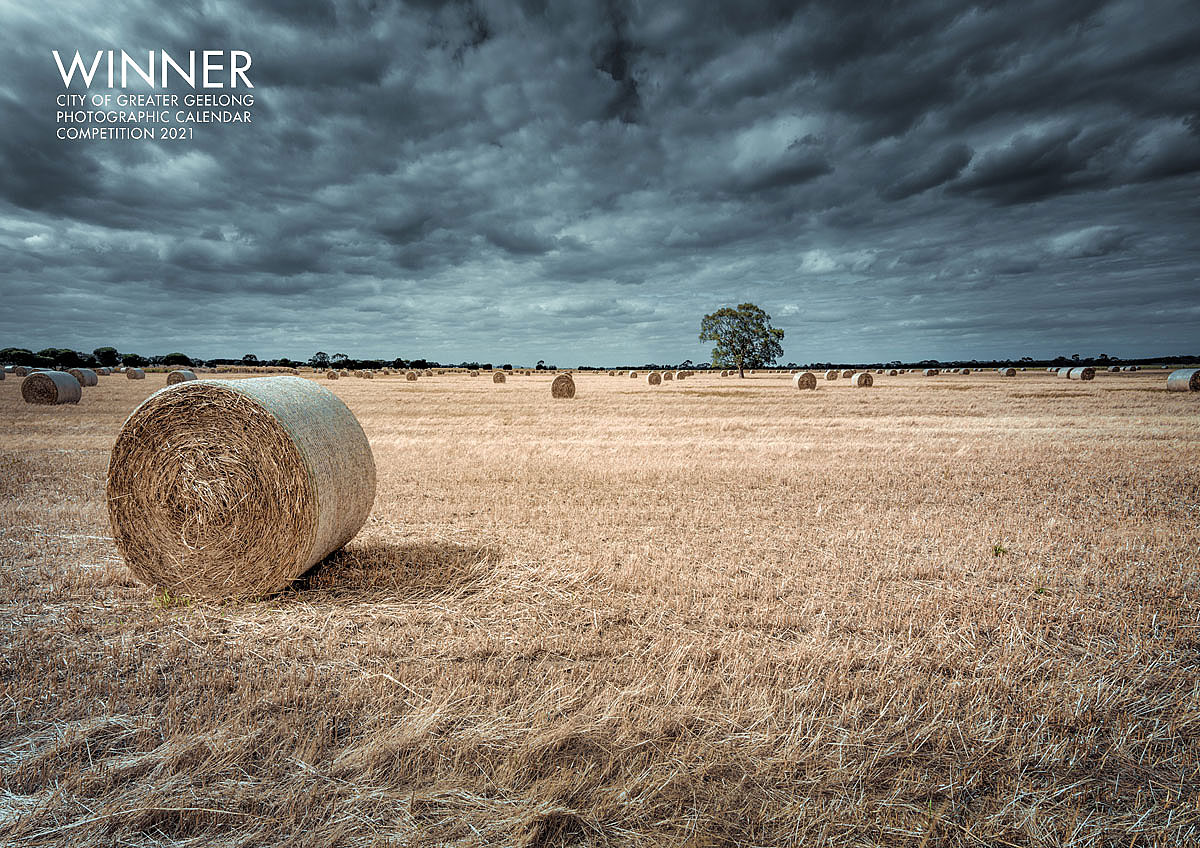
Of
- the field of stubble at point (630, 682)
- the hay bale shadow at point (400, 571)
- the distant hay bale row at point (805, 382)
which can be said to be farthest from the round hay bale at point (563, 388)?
the hay bale shadow at point (400, 571)

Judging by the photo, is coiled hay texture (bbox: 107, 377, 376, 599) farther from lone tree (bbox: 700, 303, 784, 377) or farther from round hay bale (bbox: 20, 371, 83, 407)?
lone tree (bbox: 700, 303, 784, 377)

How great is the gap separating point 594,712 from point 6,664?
4.27 meters

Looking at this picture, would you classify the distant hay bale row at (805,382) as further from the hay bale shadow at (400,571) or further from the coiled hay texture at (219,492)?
the coiled hay texture at (219,492)

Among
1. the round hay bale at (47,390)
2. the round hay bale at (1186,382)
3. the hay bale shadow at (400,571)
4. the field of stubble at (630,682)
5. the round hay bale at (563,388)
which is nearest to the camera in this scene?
the field of stubble at (630,682)

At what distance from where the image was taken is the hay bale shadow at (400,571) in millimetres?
6059

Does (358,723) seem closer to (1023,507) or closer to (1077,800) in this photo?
(1077,800)

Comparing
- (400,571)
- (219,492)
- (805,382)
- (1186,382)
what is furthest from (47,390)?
(1186,382)

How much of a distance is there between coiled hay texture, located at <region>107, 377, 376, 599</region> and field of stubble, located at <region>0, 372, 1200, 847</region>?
366mm

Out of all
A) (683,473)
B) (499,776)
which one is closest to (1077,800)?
(499,776)

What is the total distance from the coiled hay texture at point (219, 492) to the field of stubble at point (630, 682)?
0.37 meters

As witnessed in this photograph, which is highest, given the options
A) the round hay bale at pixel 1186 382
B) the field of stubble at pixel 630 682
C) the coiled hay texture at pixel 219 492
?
the round hay bale at pixel 1186 382

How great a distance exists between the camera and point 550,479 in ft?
37.8

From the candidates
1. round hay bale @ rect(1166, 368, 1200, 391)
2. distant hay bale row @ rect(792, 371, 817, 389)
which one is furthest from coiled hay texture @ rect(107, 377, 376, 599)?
round hay bale @ rect(1166, 368, 1200, 391)

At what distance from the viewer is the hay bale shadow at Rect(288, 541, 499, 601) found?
6.06 m
